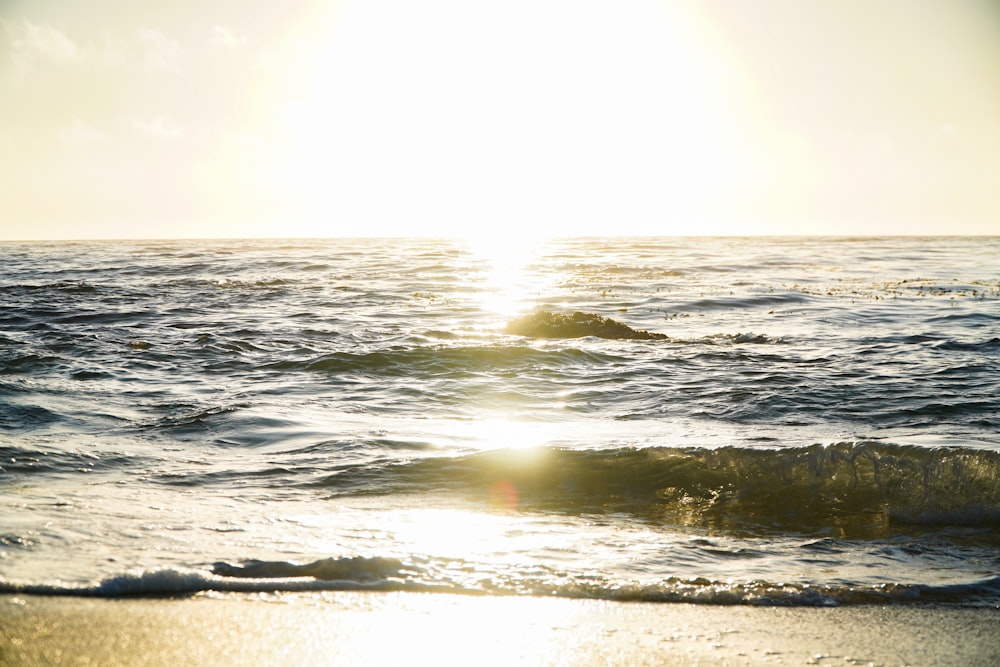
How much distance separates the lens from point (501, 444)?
7891 millimetres

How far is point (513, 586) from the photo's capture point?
4332mm

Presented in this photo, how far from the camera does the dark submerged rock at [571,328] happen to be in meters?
16.3

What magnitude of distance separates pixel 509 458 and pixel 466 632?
11.6 feet

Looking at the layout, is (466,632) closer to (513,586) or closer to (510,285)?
(513,586)

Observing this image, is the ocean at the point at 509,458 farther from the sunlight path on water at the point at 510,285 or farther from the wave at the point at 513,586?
the sunlight path on water at the point at 510,285

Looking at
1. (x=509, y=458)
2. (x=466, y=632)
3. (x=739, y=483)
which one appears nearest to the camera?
(x=466, y=632)

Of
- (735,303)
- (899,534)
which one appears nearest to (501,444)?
(899,534)

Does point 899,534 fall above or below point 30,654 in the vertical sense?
below

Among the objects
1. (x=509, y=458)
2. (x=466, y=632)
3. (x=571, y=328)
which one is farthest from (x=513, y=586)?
(x=571, y=328)

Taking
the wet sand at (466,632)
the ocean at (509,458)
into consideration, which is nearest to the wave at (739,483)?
the ocean at (509,458)

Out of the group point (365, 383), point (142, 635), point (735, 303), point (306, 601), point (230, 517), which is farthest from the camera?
point (735, 303)

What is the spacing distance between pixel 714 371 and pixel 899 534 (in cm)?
684

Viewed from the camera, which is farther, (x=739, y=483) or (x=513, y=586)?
(x=739, y=483)

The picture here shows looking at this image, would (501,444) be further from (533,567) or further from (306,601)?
(306,601)
